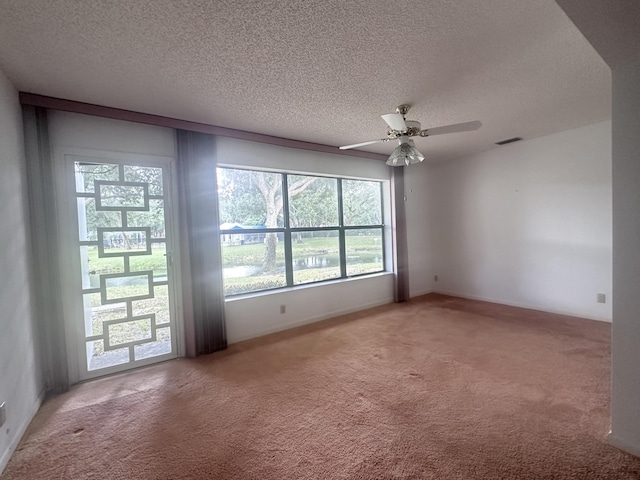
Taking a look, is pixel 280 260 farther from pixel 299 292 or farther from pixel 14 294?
pixel 14 294

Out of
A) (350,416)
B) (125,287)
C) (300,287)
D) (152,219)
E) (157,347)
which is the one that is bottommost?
(350,416)

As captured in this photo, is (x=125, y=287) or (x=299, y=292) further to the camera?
(x=299, y=292)

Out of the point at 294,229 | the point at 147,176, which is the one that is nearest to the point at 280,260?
the point at 294,229

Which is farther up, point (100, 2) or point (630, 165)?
point (100, 2)

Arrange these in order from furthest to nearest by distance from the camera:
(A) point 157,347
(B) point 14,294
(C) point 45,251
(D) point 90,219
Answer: (A) point 157,347 < (D) point 90,219 < (C) point 45,251 < (B) point 14,294

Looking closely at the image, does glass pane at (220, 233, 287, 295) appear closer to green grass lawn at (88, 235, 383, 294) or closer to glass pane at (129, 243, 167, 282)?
green grass lawn at (88, 235, 383, 294)

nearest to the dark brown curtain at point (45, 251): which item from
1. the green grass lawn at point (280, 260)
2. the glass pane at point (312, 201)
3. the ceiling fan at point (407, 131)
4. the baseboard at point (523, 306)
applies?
the green grass lawn at point (280, 260)

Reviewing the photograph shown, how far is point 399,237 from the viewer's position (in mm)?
4988

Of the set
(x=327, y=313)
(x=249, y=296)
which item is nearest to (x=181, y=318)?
(x=249, y=296)

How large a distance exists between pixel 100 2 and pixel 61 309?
2409 mm

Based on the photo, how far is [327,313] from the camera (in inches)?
168

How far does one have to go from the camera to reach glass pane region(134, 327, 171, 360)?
2980mm

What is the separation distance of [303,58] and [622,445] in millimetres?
3113

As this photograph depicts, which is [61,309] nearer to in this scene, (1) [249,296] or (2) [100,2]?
(1) [249,296]
